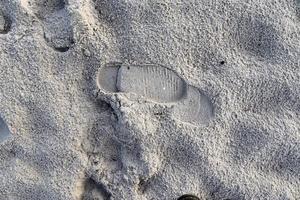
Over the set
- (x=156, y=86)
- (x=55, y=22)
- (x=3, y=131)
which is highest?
(x=55, y=22)

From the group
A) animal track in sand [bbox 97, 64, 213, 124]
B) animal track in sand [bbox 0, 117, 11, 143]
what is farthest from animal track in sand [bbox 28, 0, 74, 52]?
animal track in sand [bbox 0, 117, 11, 143]

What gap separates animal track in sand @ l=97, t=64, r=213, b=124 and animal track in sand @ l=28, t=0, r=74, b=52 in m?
0.18

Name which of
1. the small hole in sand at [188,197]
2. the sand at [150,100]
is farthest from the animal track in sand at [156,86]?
the small hole in sand at [188,197]

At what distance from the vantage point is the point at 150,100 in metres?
1.66

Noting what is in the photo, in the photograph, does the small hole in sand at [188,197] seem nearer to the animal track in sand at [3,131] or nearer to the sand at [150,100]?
the sand at [150,100]

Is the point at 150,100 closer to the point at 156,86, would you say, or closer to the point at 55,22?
the point at 156,86

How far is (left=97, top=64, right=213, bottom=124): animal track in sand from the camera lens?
1.67m

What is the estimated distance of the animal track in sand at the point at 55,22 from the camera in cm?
167

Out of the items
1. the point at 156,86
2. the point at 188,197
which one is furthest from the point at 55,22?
the point at 188,197

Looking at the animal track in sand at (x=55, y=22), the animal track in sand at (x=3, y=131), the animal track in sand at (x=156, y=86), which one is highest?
the animal track in sand at (x=55, y=22)

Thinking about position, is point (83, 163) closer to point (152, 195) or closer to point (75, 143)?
point (75, 143)

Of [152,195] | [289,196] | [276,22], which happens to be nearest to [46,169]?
[152,195]

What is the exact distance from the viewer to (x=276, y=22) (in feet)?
5.52

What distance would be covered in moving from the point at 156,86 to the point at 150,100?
2.4 inches
